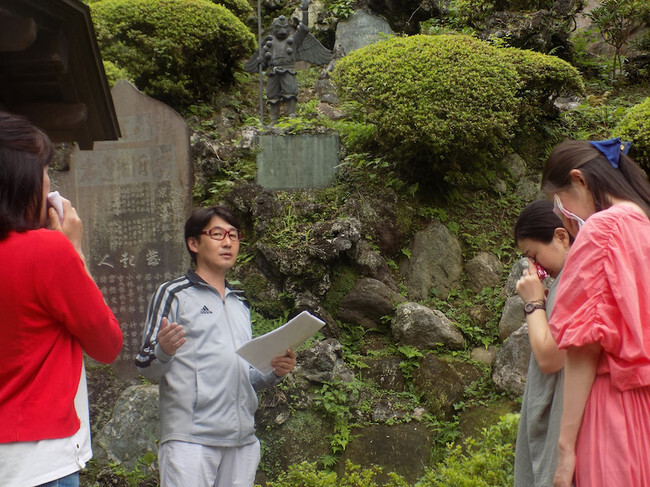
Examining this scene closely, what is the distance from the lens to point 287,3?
13.5 metres

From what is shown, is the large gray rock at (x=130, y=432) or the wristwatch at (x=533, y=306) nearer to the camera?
the wristwatch at (x=533, y=306)

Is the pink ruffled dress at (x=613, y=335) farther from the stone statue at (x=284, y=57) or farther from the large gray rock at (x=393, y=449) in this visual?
the stone statue at (x=284, y=57)

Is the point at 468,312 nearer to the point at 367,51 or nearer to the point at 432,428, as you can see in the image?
the point at 432,428

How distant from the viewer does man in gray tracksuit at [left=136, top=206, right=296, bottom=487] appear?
273 centimetres

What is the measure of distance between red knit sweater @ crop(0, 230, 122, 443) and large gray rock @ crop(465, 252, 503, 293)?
541 centimetres

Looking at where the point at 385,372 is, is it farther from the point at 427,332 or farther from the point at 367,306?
the point at 367,306

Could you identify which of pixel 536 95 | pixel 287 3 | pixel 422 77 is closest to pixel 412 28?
pixel 287 3

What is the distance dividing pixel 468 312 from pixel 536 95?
3.15m

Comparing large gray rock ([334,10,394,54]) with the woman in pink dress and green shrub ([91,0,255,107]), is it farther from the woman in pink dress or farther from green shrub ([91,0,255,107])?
the woman in pink dress

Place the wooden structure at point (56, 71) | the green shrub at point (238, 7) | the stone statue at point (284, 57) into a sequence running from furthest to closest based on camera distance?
the green shrub at point (238, 7), the stone statue at point (284, 57), the wooden structure at point (56, 71)

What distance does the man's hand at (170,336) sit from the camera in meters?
2.66

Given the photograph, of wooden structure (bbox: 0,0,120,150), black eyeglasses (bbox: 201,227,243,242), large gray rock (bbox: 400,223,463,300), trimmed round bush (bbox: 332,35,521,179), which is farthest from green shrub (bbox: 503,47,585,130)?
wooden structure (bbox: 0,0,120,150)

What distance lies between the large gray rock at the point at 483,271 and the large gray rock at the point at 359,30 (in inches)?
253

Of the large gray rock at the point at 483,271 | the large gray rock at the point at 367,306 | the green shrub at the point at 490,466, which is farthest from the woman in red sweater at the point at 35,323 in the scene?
the large gray rock at the point at 483,271
